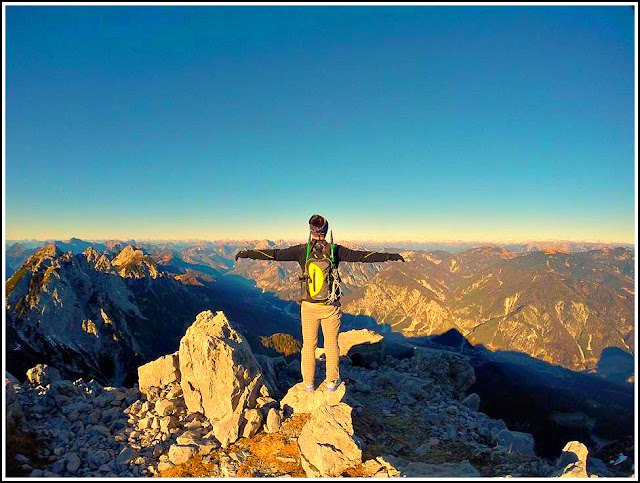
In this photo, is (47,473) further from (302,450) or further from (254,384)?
(302,450)

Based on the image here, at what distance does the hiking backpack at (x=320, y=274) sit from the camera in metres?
10.8

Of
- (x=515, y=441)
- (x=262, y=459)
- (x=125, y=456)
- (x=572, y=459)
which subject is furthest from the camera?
(x=515, y=441)

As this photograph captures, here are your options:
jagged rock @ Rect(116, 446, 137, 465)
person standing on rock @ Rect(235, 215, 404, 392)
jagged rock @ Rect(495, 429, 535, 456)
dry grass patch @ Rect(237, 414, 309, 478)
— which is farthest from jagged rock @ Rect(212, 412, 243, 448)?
jagged rock @ Rect(495, 429, 535, 456)

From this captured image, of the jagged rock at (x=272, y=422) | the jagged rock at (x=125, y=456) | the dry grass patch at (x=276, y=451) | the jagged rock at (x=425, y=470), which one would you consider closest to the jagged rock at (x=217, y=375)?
the jagged rock at (x=272, y=422)

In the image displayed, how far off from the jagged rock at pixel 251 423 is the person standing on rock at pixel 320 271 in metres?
3.14

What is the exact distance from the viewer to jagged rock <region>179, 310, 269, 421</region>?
12750 millimetres

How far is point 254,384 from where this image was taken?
530 inches

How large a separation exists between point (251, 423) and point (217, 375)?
2672mm

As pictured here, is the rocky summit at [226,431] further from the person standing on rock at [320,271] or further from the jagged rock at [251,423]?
the person standing on rock at [320,271]

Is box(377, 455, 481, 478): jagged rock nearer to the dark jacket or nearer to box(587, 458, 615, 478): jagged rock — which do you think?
box(587, 458, 615, 478): jagged rock

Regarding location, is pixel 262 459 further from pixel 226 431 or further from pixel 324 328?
pixel 324 328

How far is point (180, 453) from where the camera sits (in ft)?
33.0

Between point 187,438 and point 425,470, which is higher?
point 187,438

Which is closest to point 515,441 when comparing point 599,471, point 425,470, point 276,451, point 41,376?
point 599,471
